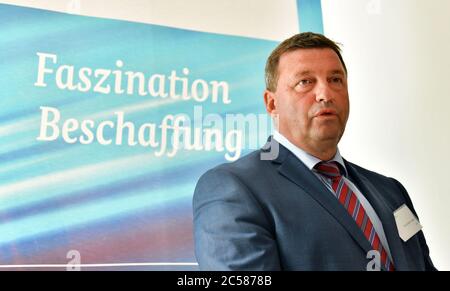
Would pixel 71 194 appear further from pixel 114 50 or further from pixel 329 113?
pixel 329 113

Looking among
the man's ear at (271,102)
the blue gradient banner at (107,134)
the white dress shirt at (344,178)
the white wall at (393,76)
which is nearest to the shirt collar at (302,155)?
the white dress shirt at (344,178)

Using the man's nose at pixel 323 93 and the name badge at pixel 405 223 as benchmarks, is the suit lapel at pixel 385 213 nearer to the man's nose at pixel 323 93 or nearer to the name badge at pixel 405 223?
the name badge at pixel 405 223

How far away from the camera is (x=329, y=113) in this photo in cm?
169

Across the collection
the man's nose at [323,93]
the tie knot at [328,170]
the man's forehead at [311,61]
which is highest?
the man's forehead at [311,61]

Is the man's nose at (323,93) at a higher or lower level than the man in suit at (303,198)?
higher

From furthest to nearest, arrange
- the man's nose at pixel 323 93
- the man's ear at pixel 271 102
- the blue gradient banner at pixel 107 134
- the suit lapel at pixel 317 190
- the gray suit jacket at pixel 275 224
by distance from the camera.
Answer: the blue gradient banner at pixel 107 134
the man's ear at pixel 271 102
the man's nose at pixel 323 93
the suit lapel at pixel 317 190
the gray suit jacket at pixel 275 224

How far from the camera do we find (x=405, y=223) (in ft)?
5.34

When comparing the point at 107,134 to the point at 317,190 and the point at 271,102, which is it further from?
the point at 317,190

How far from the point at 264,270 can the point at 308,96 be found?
2.29 feet

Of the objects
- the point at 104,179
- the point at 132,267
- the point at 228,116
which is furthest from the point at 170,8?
the point at 132,267

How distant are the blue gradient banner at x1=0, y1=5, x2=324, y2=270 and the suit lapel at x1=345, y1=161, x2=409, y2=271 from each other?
2.57 feet

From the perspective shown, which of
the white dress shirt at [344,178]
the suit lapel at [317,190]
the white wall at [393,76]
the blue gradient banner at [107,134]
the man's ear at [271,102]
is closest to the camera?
the suit lapel at [317,190]

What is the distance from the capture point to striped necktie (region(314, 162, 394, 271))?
1.48 metres

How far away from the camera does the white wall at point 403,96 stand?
2.64 metres
